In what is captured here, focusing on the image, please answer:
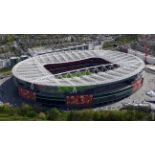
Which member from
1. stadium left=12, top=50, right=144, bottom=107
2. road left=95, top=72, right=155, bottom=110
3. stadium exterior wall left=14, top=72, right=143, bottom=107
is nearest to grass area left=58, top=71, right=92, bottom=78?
stadium left=12, top=50, right=144, bottom=107

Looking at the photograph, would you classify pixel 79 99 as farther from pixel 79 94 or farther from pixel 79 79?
pixel 79 79

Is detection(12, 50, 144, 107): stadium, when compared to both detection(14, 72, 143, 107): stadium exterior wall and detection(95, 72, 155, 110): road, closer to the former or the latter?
detection(14, 72, 143, 107): stadium exterior wall

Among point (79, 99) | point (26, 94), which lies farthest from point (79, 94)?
point (26, 94)

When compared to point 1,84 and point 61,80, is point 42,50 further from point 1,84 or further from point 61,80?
point 61,80

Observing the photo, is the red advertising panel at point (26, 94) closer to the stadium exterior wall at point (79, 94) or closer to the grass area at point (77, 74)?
the stadium exterior wall at point (79, 94)

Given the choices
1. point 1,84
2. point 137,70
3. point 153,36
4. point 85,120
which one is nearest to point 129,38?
point 153,36

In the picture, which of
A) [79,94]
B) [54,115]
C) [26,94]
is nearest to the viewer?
[54,115]

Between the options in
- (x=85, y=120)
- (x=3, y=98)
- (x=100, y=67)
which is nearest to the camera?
(x=85, y=120)
